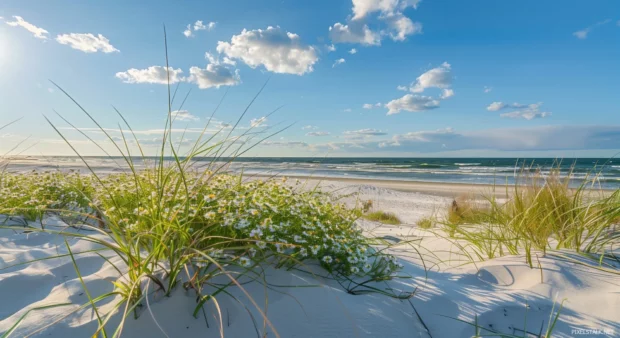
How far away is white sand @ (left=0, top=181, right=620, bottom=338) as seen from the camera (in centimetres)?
173

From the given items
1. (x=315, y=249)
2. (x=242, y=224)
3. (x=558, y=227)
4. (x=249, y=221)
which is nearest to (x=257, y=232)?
(x=242, y=224)

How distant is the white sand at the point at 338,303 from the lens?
173 cm

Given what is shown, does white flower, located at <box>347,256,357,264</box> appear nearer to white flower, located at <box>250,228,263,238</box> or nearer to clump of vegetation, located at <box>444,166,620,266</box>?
white flower, located at <box>250,228,263,238</box>

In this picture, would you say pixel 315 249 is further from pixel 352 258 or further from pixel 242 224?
pixel 242 224

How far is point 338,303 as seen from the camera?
2066 millimetres

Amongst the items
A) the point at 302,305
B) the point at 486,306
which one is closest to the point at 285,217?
the point at 302,305

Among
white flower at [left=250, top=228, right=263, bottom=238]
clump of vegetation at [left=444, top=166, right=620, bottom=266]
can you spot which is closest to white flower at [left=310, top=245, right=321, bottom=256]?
white flower at [left=250, top=228, right=263, bottom=238]

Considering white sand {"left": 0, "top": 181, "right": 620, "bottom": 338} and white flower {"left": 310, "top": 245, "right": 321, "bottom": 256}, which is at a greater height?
white flower {"left": 310, "top": 245, "right": 321, "bottom": 256}

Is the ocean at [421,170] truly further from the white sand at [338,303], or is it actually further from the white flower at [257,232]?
the white sand at [338,303]

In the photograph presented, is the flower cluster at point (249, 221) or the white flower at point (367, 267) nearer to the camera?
the flower cluster at point (249, 221)

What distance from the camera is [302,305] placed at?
2006mm

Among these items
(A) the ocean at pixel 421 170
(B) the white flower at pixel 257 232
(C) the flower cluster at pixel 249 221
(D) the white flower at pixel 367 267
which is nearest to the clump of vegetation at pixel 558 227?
(A) the ocean at pixel 421 170

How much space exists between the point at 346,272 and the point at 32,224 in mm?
3934

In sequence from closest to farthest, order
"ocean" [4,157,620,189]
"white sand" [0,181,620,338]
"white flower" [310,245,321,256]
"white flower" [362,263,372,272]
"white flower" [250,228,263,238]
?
"white sand" [0,181,620,338] < "white flower" [250,228,263,238] < "white flower" [310,245,321,256] < "white flower" [362,263,372,272] < "ocean" [4,157,620,189]
